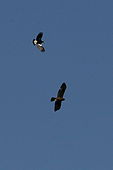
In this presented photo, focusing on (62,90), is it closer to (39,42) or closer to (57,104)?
(57,104)

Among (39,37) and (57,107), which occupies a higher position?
(39,37)

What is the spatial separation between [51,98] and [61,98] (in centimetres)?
221

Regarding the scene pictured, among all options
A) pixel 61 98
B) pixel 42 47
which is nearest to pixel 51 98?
pixel 61 98

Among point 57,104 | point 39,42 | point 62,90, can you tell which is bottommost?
point 57,104

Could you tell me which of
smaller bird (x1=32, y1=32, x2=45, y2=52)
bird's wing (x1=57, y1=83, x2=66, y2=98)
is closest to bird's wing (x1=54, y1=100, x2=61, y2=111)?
bird's wing (x1=57, y1=83, x2=66, y2=98)

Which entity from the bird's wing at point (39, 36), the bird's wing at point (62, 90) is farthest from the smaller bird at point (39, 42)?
the bird's wing at point (62, 90)

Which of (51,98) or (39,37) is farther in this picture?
(39,37)

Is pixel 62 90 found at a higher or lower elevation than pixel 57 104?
higher

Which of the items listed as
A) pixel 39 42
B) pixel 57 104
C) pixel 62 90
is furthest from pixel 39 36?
pixel 57 104

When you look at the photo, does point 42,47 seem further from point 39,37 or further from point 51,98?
point 51,98

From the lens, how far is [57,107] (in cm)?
9138

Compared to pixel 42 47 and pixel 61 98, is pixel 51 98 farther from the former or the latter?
pixel 42 47

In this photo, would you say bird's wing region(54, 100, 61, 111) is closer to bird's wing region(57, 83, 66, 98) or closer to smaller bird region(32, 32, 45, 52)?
Result: bird's wing region(57, 83, 66, 98)

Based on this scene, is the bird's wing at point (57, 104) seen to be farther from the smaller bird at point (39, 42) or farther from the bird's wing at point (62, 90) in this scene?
the smaller bird at point (39, 42)
